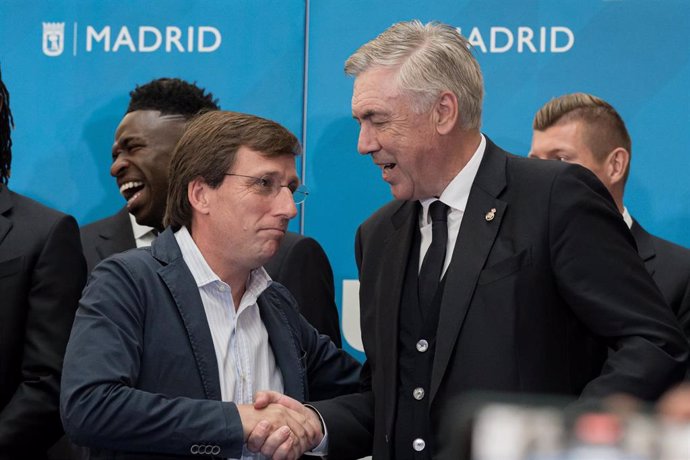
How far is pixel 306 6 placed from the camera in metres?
4.16

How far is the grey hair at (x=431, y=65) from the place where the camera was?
268 centimetres

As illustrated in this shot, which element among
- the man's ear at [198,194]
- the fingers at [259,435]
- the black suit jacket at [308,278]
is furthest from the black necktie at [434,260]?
the black suit jacket at [308,278]

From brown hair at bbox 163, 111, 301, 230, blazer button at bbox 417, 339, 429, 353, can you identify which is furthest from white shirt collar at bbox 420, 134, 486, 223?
brown hair at bbox 163, 111, 301, 230

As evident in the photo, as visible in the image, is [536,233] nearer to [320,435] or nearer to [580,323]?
[580,323]

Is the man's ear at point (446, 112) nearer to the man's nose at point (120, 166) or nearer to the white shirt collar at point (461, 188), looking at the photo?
the white shirt collar at point (461, 188)

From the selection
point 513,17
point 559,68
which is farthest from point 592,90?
point 513,17

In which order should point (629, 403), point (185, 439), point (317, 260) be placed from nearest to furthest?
point (629, 403)
point (185, 439)
point (317, 260)

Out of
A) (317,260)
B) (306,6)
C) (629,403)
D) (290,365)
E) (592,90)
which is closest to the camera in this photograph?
(629,403)

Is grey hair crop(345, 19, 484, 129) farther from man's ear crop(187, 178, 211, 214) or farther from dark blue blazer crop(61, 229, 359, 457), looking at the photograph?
dark blue blazer crop(61, 229, 359, 457)

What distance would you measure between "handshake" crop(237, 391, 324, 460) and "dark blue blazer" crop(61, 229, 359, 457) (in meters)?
0.04

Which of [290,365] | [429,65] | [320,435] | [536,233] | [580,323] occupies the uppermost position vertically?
[429,65]

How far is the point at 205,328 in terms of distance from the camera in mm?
2539

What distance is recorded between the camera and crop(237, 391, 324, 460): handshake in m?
2.44

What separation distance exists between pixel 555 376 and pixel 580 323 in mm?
158
